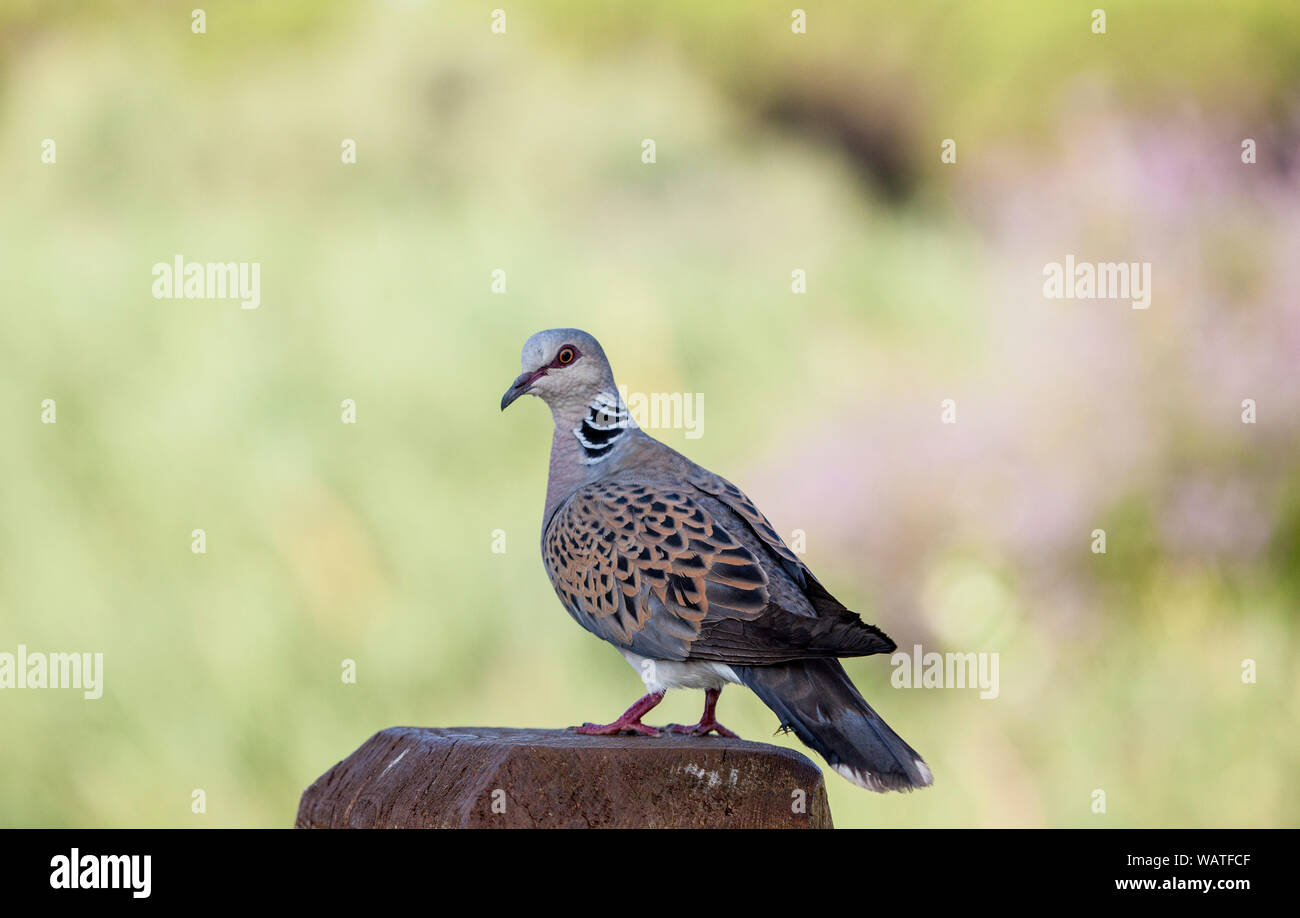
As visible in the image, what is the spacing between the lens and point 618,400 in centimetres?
481

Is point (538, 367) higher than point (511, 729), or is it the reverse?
point (538, 367)

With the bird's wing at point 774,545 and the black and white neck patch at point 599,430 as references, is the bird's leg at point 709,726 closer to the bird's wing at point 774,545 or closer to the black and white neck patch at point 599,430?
the bird's wing at point 774,545

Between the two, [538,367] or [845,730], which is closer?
[845,730]

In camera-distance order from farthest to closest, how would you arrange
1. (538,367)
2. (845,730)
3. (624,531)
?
1. (538,367)
2. (624,531)
3. (845,730)

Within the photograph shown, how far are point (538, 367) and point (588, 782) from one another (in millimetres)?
1527

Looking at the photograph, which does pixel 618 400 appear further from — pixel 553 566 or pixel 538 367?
pixel 553 566

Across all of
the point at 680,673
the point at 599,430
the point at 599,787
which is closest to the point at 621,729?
the point at 680,673

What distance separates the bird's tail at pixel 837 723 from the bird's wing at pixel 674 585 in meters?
0.08

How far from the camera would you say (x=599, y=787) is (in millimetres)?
3766

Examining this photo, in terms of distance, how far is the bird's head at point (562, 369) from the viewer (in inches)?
182

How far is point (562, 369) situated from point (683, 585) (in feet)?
3.39

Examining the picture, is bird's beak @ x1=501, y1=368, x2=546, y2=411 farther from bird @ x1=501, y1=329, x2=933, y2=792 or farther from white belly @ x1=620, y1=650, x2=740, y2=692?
white belly @ x1=620, y1=650, x2=740, y2=692

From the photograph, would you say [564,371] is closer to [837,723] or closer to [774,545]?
[774,545]

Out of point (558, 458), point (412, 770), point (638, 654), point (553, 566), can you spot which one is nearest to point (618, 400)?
point (558, 458)
